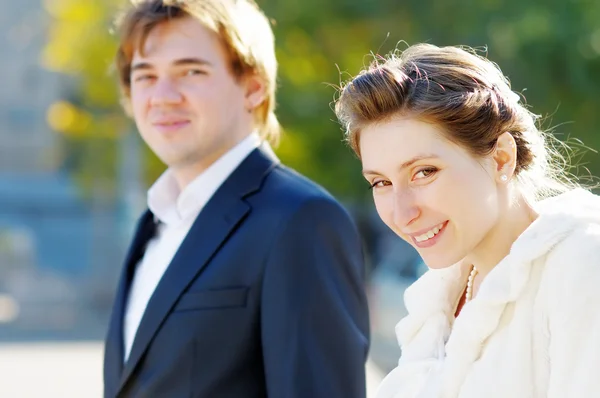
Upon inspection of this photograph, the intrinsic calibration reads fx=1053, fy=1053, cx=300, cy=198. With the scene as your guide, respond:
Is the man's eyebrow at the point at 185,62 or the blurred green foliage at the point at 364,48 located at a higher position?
the blurred green foliage at the point at 364,48

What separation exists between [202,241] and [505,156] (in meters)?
1.12

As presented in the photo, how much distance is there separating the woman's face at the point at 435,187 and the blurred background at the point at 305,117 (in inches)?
137

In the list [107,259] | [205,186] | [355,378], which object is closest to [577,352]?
[355,378]

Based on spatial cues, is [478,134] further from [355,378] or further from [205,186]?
[205,186]

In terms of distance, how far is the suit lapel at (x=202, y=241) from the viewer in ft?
9.26

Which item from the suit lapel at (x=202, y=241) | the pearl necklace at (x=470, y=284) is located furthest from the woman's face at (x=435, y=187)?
the suit lapel at (x=202, y=241)

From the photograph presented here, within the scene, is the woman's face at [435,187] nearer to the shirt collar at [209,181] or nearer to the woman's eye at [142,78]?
the shirt collar at [209,181]

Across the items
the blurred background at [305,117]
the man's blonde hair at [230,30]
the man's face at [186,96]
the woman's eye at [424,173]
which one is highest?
the blurred background at [305,117]

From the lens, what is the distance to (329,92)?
46.5ft

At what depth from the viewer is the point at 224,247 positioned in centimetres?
286

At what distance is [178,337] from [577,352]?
126 cm

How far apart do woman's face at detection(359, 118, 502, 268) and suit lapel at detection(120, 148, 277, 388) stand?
944 millimetres

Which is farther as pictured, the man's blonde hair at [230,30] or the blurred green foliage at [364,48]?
the blurred green foliage at [364,48]

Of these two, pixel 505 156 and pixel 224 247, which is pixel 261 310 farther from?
pixel 505 156
